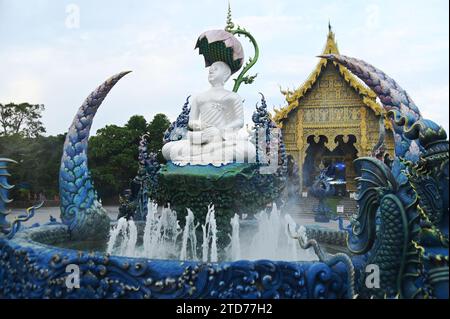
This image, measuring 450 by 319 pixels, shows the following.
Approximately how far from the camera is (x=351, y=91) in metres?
18.2

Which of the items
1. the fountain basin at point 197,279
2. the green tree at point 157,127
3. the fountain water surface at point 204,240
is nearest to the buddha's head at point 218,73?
the fountain water surface at point 204,240

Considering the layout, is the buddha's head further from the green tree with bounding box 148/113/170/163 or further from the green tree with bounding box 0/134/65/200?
the green tree with bounding box 148/113/170/163

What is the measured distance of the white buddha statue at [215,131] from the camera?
547 centimetres

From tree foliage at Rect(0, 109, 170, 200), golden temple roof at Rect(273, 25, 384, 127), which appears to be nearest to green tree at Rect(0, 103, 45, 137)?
tree foliage at Rect(0, 109, 170, 200)

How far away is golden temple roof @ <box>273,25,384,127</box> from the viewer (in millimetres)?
17438

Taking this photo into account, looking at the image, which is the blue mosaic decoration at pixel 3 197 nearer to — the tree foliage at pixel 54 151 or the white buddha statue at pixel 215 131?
the white buddha statue at pixel 215 131

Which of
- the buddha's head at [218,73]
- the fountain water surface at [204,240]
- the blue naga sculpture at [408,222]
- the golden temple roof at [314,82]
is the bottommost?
the fountain water surface at [204,240]

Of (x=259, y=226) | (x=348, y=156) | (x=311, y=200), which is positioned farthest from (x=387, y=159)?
(x=348, y=156)

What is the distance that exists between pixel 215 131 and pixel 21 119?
49.4ft

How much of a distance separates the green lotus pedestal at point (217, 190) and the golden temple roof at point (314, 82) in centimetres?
1323

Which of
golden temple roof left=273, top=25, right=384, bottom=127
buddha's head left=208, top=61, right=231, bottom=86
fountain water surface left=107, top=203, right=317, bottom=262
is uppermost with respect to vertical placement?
golden temple roof left=273, top=25, right=384, bottom=127

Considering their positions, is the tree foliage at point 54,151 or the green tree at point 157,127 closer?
the tree foliage at point 54,151

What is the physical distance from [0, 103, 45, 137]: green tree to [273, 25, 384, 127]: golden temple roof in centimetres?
1003
